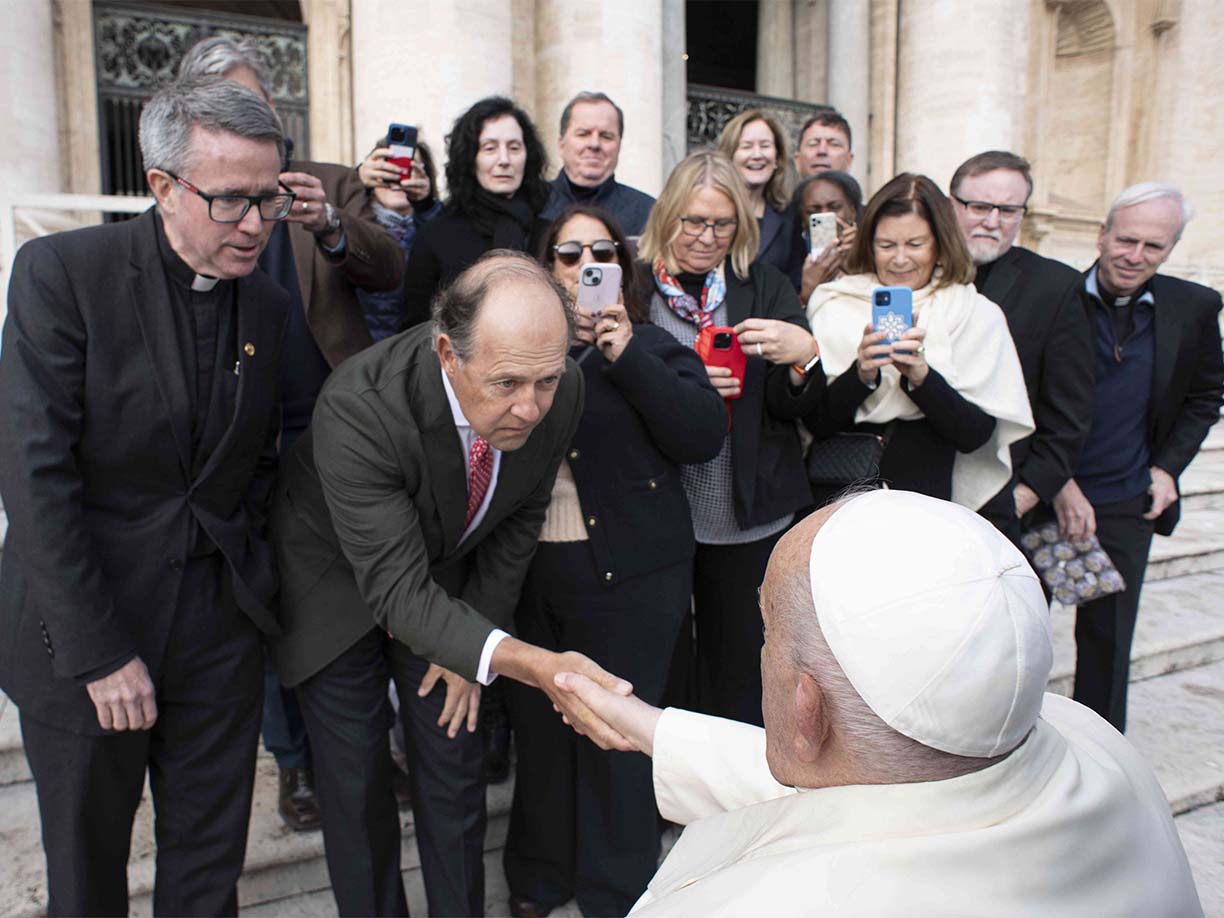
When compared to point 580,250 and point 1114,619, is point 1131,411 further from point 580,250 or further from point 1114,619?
point 580,250

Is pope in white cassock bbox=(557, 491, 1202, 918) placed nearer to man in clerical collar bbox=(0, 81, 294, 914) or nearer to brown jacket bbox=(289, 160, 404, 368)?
man in clerical collar bbox=(0, 81, 294, 914)

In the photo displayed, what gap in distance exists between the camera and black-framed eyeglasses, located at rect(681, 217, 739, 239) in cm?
325

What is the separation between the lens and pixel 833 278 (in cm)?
397

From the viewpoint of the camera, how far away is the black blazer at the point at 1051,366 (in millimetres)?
3574

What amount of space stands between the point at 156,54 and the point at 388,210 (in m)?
6.58

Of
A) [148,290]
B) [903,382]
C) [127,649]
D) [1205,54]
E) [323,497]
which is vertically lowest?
[127,649]

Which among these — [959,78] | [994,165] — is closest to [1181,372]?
[994,165]

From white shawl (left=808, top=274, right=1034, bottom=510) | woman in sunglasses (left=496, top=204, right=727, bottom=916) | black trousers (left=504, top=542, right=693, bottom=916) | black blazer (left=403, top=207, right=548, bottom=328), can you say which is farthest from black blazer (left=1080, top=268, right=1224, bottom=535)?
black blazer (left=403, top=207, right=548, bottom=328)

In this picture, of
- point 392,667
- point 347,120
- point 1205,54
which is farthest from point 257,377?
point 1205,54

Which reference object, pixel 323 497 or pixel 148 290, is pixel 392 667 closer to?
pixel 323 497

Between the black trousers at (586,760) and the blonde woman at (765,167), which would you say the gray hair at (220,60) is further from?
the blonde woman at (765,167)

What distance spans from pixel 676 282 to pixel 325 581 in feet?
5.01

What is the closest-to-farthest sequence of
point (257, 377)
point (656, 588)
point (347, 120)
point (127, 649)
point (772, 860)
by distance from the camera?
point (772, 860) < point (127, 649) < point (257, 377) < point (656, 588) < point (347, 120)

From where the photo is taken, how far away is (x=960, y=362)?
331 centimetres
